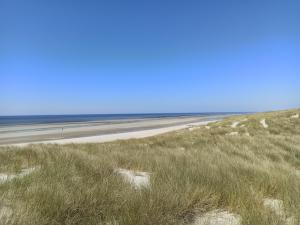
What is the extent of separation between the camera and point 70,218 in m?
2.47

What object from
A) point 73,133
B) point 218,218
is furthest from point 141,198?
point 73,133

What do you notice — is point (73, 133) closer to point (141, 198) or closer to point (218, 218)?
point (141, 198)

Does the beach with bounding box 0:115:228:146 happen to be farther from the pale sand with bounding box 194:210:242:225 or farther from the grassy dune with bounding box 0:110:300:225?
the pale sand with bounding box 194:210:242:225

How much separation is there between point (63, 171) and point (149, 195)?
1.89 metres

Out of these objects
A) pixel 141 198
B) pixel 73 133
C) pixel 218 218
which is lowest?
pixel 73 133

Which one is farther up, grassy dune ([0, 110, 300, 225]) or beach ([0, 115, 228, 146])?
grassy dune ([0, 110, 300, 225])

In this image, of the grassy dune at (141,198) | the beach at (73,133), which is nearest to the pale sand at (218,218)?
the grassy dune at (141,198)

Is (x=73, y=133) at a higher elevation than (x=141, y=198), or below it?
below

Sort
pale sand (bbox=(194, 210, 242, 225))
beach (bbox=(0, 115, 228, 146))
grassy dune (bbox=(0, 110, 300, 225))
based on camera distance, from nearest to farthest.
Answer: grassy dune (bbox=(0, 110, 300, 225)) < pale sand (bbox=(194, 210, 242, 225)) < beach (bbox=(0, 115, 228, 146))

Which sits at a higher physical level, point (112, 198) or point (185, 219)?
point (112, 198)

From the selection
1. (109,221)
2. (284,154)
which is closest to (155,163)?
(109,221)

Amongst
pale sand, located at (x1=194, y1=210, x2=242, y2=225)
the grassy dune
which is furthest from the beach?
pale sand, located at (x1=194, y1=210, x2=242, y2=225)

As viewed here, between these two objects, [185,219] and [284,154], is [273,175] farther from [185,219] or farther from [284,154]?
[284,154]

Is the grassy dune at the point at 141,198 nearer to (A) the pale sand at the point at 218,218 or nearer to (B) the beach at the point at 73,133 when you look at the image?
(A) the pale sand at the point at 218,218
